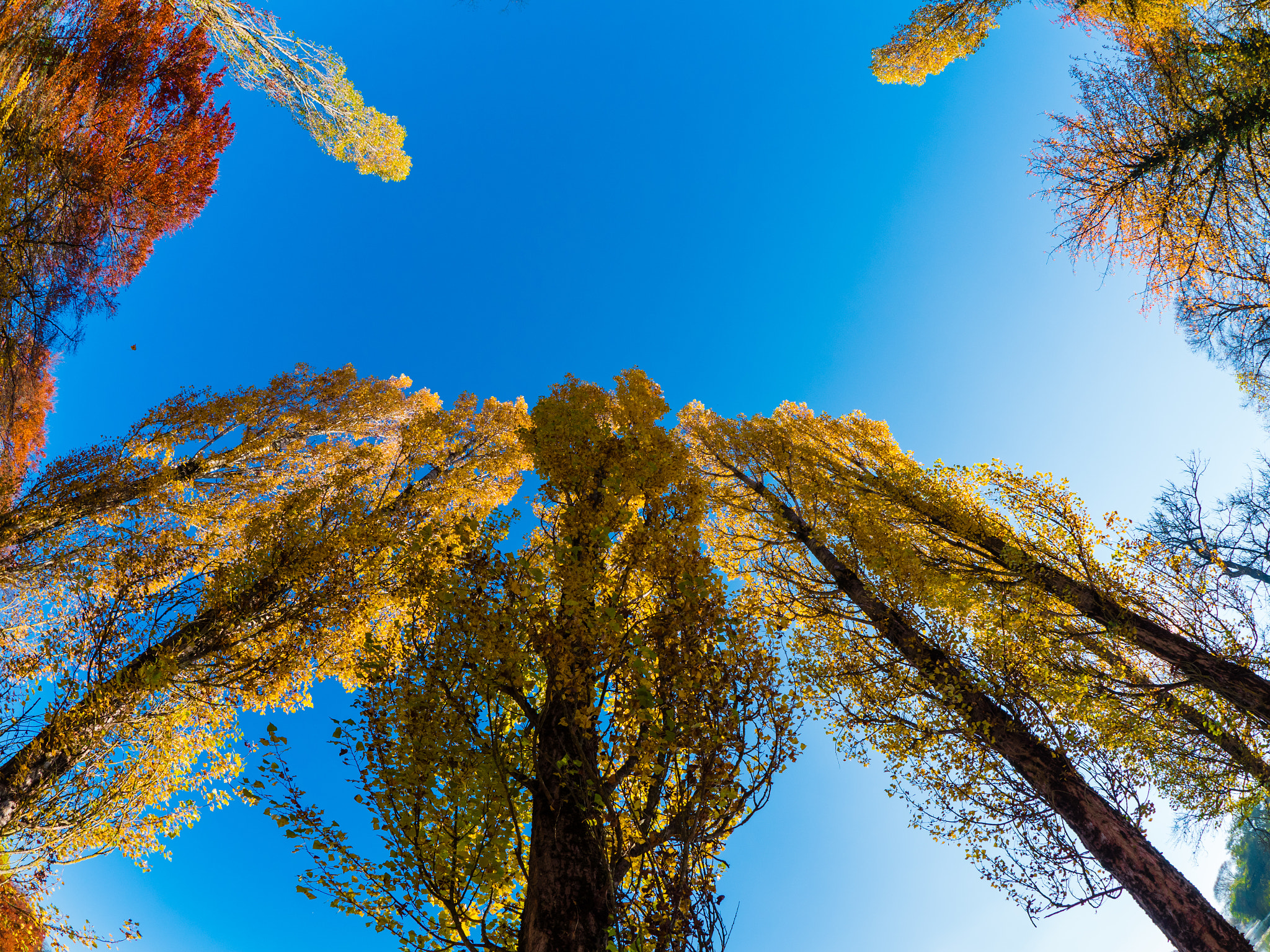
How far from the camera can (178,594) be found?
318 inches

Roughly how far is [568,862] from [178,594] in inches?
315

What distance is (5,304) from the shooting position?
7051 millimetres

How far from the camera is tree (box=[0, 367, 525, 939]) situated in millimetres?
7199

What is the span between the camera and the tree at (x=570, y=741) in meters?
3.74

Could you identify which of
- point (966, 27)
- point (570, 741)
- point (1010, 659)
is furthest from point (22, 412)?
point (966, 27)

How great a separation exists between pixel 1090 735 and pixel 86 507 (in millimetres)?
16080

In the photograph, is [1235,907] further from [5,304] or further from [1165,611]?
[5,304]

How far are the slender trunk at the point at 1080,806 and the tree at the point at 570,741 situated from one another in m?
4.69

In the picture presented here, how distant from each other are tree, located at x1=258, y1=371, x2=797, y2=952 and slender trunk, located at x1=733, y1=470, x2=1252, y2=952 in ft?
15.4

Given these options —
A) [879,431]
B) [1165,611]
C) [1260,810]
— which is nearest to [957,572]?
[1165,611]

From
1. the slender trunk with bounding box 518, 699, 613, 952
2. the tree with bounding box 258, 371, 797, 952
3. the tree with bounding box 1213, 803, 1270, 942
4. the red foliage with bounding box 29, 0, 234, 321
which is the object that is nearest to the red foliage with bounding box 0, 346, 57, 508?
the red foliage with bounding box 29, 0, 234, 321

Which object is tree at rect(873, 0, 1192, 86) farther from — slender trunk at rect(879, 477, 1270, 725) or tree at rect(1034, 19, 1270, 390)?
slender trunk at rect(879, 477, 1270, 725)

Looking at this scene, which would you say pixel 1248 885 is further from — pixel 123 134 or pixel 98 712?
pixel 123 134

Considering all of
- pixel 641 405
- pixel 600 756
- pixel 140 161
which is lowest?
pixel 600 756
